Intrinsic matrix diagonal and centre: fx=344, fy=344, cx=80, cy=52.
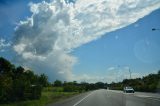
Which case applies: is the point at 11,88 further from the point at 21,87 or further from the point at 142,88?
the point at 142,88

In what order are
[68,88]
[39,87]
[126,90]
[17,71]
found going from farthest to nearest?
1. [68,88]
2. [17,71]
3. [126,90]
4. [39,87]

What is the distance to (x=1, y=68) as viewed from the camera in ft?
322

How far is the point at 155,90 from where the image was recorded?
264 ft

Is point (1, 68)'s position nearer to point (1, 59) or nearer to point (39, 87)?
point (1, 59)

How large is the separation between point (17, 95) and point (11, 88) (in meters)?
1.41

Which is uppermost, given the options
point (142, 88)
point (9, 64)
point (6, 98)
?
point (9, 64)

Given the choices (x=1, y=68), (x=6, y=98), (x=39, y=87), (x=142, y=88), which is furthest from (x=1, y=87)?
(x=142, y=88)

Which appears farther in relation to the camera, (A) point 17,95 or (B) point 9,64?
(B) point 9,64

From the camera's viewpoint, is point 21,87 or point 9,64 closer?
point 21,87

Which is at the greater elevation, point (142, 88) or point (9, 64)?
point (9, 64)

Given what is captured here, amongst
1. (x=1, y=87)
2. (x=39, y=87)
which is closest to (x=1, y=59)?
(x=39, y=87)

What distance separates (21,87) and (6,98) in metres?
3.79

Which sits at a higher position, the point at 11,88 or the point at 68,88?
the point at 68,88

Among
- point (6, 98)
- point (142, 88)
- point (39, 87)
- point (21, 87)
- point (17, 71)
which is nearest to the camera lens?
point (6, 98)
